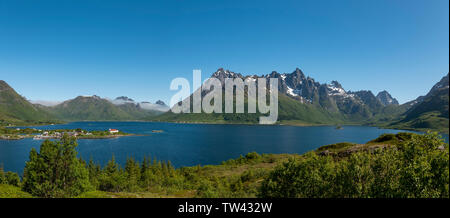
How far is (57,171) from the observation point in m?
34.9

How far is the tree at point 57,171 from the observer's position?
112 ft

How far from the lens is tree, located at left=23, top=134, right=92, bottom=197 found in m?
34.1

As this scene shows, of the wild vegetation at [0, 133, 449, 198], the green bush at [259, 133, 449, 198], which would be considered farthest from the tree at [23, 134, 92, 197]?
the green bush at [259, 133, 449, 198]

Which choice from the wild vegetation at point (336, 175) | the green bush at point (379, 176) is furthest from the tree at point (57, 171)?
the green bush at point (379, 176)

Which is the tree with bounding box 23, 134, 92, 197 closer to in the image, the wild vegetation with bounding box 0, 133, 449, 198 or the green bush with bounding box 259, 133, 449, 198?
the wild vegetation with bounding box 0, 133, 449, 198

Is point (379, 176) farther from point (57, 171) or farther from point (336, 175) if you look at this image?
point (57, 171)

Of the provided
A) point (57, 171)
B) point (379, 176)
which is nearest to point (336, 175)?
point (379, 176)

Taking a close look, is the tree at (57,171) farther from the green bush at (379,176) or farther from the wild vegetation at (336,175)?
the green bush at (379,176)

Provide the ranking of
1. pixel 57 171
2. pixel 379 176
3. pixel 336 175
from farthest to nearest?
pixel 57 171
pixel 336 175
pixel 379 176
